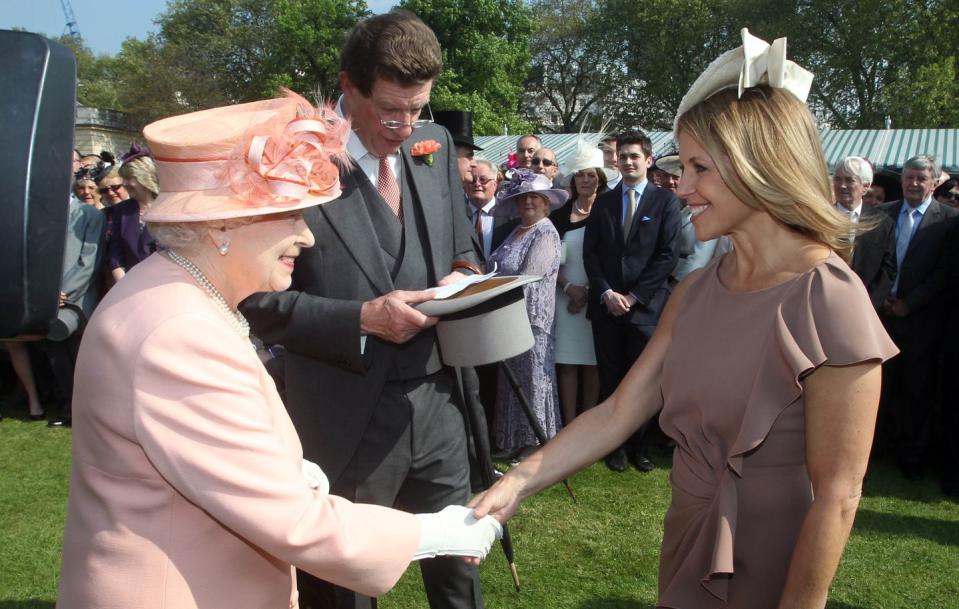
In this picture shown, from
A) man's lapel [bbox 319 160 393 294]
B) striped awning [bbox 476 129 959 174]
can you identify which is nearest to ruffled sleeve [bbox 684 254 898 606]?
man's lapel [bbox 319 160 393 294]

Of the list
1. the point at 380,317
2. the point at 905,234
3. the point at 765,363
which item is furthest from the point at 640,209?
the point at 765,363

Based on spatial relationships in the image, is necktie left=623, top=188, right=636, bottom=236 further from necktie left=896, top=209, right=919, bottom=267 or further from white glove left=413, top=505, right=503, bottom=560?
white glove left=413, top=505, right=503, bottom=560

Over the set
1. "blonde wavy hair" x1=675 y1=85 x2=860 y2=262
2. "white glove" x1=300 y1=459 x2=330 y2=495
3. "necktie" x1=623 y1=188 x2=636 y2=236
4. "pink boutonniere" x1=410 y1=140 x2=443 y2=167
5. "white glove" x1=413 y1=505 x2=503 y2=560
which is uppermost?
"blonde wavy hair" x1=675 y1=85 x2=860 y2=262

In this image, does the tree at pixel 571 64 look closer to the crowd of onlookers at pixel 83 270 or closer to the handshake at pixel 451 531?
the crowd of onlookers at pixel 83 270

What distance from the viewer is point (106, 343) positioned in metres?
1.48

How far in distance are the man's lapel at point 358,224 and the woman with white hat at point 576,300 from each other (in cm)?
383

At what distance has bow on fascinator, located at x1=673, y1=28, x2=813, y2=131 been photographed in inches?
69.2

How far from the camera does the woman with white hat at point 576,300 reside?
20.6 ft

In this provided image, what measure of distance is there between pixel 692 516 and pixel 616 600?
Result: 7.13 feet

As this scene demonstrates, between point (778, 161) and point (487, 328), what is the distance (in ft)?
3.63

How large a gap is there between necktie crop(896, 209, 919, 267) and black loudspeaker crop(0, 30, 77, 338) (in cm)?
611

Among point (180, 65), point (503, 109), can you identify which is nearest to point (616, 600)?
point (503, 109)

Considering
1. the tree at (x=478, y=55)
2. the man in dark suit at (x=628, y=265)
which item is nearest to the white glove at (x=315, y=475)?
the man in dark suit at (x=628, y=265)

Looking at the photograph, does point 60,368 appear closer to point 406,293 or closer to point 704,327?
point 406,293
